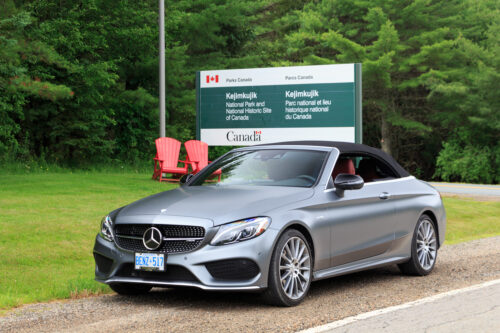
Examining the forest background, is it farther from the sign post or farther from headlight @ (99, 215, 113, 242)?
headlight @ (99, 215, 113, 242)

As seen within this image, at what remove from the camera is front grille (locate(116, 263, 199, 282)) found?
7.16 meters

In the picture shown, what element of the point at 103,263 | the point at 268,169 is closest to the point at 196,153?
the point at 268,169

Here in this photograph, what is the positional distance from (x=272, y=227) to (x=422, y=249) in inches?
123

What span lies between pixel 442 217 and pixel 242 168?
3.01 m

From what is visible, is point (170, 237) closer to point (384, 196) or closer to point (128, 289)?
point (128, 289)

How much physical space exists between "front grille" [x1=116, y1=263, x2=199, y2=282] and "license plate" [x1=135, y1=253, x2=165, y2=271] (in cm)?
7

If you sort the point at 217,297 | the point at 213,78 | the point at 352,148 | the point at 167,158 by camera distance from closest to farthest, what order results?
the point at 217,297
the point at 352,148
the point at 213,78
the point at 167,158

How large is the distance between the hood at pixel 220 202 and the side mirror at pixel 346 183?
1.17 feet

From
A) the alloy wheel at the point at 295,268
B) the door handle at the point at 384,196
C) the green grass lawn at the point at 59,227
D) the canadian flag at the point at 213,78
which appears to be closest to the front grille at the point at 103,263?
the green grass lawn at the point at 59,227

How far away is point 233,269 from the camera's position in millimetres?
7105

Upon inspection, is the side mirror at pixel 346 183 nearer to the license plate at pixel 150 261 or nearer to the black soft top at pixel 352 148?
the black soft top at pixel 352 148

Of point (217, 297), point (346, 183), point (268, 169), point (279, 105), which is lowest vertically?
point (217, 297)

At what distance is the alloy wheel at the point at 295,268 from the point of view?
291 inches

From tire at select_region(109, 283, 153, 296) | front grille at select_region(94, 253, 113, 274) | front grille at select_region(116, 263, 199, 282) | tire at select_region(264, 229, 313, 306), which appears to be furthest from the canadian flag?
front grille at select_region(116, 263, 199, 282)
